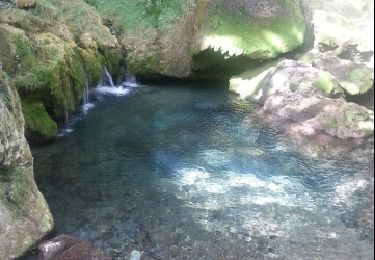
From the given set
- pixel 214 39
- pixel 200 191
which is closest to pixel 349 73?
pixel 214 39

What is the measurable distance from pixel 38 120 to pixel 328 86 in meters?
10.8

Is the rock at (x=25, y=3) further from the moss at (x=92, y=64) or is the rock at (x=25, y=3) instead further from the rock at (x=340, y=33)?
the rock at (x=340, y=33)

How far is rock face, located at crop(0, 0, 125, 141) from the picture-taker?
13.0m

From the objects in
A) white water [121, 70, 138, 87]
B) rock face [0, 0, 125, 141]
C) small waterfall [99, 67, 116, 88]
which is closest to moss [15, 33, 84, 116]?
rock face [0, 0, 125, 141]

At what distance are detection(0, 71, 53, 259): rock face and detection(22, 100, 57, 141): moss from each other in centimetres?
356

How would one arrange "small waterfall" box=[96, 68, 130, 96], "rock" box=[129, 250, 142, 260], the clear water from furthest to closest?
"small waterfall" box=[96, 68, 130, 96]
the clear water
"rock" box=[129, 250, 142, 260]

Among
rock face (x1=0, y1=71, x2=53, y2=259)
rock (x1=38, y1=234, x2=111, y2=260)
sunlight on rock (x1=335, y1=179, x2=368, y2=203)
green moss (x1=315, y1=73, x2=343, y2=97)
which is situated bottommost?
rock (x1=38, y1=234, x2=111, y2=260)

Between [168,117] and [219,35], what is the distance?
5.74 m

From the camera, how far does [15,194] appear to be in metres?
8.47

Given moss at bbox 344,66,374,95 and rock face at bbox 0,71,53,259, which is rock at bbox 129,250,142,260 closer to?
rock face at bbox 0,71,53,259

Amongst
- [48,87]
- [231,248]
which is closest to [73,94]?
[48,87]

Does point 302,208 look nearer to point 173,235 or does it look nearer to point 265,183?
point 265,183

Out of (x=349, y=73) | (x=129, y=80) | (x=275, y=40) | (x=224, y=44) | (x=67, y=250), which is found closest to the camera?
(x=67, y=250)

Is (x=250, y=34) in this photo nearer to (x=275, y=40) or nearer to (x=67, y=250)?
(x=275, y=40)
